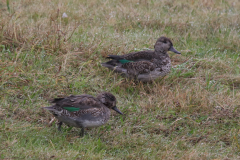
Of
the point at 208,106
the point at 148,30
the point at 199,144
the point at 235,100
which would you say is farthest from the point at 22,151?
the point at 148,30

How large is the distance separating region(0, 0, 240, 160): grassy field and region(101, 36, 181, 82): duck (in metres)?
0.17

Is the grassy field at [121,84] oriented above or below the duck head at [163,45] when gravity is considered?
below

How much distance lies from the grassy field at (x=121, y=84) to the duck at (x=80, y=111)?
0.64 ft

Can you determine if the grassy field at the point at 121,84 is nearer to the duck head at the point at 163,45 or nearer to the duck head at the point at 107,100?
the duck head at the point at 107,100

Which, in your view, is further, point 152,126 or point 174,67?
point 174,67

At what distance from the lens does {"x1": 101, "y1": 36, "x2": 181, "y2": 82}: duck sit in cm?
581

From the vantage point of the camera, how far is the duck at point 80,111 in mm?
4215

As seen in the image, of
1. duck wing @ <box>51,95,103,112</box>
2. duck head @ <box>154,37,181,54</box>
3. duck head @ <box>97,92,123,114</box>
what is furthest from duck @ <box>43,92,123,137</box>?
duck head @ <box>154,37,181,54</box>

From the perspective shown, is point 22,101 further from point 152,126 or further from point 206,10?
point 206,10

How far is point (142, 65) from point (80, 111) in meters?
1.91

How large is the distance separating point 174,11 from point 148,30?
1763mm

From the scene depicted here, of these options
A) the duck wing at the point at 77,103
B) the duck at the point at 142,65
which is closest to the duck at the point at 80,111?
the duck wing at the point at 77,103

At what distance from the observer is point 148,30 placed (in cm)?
797

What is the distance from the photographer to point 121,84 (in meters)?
5.77
